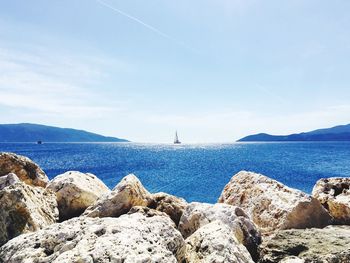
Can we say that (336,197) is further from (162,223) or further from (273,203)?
(162,223)

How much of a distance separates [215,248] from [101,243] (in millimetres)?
2035

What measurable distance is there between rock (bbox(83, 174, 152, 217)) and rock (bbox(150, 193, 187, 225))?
1.50 ft

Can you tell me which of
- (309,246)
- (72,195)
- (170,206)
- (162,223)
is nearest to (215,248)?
(162,223)

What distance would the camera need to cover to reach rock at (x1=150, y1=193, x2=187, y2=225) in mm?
9206

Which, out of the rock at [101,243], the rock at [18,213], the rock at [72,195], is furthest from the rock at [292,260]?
the rock at [72,195]

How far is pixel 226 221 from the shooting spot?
24.7 feet

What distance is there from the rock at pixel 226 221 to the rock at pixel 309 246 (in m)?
0.39

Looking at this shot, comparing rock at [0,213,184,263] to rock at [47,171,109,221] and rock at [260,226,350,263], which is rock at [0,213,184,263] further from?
rock at [47,171,109,221]

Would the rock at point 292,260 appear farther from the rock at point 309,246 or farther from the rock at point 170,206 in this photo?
the rock at point 170,206

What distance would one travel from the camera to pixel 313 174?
66.5 m

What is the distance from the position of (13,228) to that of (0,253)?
154 centimetres

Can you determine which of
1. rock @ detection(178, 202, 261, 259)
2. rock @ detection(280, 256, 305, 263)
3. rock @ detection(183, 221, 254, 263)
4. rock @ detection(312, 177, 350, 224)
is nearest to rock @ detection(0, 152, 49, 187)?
rock @ detection(178, 202, 261, 259)

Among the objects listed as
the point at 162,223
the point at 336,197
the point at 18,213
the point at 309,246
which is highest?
the point at 162,223

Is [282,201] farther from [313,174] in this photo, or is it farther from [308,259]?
[313,174]
